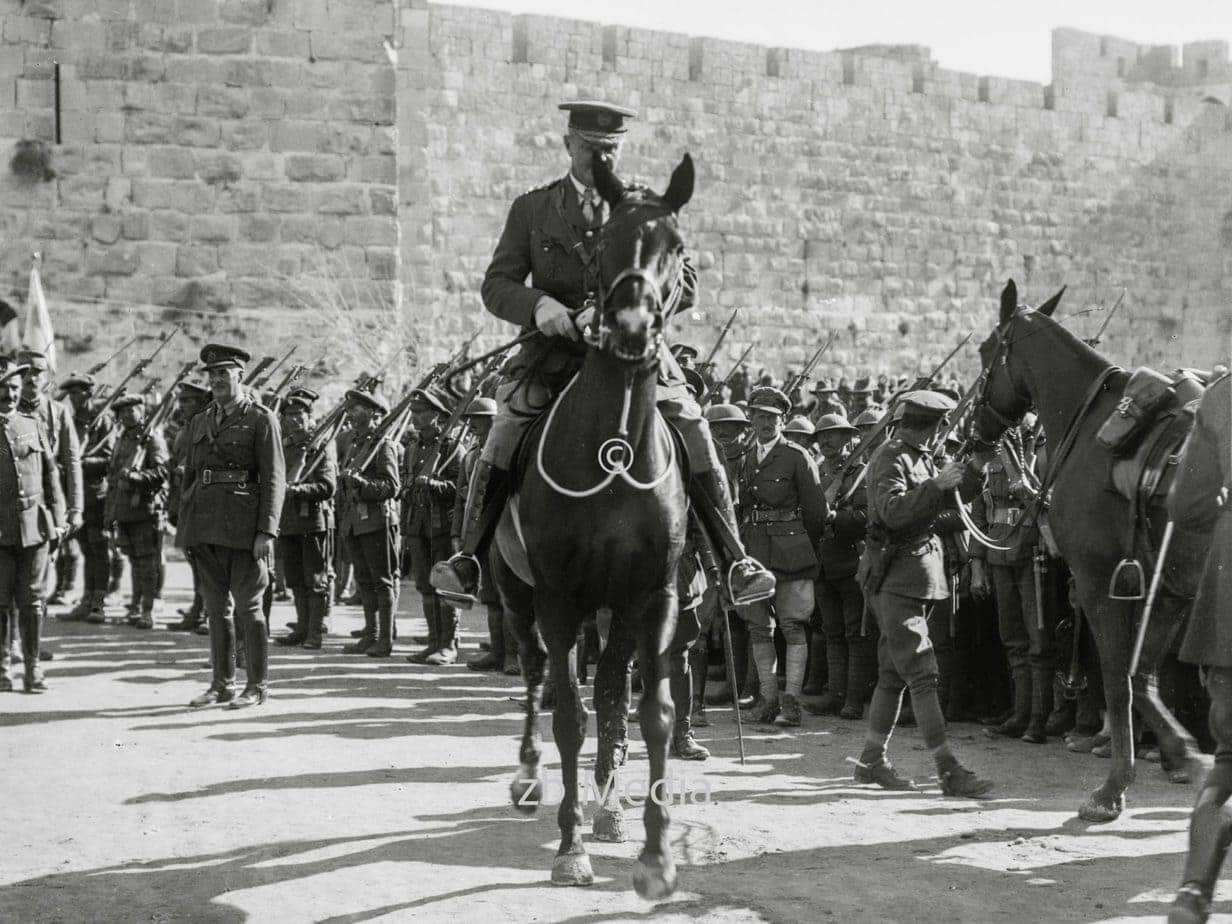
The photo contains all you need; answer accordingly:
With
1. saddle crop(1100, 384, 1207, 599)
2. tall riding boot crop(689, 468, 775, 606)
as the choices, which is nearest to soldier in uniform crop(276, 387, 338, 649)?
tall riding boot crop(689, 468, 775, 606)

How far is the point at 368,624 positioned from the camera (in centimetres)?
1380

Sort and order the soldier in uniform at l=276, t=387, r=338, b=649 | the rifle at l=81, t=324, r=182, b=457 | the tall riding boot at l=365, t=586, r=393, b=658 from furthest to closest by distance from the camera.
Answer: the rifle at l=81, t=324, r=182, b=457, the soldier in uniform at l=276, t=387, r=338, b=649, the tall riding boot at l=365, t=586, r=393, b=658

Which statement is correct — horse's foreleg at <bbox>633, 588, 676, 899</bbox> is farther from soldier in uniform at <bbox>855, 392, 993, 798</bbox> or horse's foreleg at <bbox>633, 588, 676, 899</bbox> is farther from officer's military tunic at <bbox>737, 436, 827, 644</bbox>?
officer's military tunic at <bbox>737, 436, 827, 644</bbox>

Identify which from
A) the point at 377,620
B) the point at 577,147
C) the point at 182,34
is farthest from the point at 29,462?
the point at 182,34

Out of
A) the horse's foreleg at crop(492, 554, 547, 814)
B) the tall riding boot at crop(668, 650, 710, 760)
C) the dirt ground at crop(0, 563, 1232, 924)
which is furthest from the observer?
the tall riding boot at crop(668, 650, 710, 760)

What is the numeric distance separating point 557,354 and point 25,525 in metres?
5.71

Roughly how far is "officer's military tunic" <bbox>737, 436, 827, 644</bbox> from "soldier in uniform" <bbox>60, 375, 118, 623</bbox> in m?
7.40

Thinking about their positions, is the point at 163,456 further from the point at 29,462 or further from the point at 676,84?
the point at 676,84

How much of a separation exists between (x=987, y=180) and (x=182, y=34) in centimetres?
1511

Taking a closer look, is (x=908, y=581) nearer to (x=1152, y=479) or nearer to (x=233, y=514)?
(x=1152, y=479)

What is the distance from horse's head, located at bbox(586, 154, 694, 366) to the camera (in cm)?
562

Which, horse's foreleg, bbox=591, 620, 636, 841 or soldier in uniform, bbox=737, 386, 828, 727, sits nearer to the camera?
horse's foreleg, bbox=591, 620, 636, 841

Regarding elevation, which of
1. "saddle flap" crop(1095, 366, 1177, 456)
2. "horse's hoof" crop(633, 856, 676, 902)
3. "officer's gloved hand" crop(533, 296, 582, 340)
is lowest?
"horse's hoof" crop(633, 856, 676, 902)

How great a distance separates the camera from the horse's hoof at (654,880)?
5.84 meters
